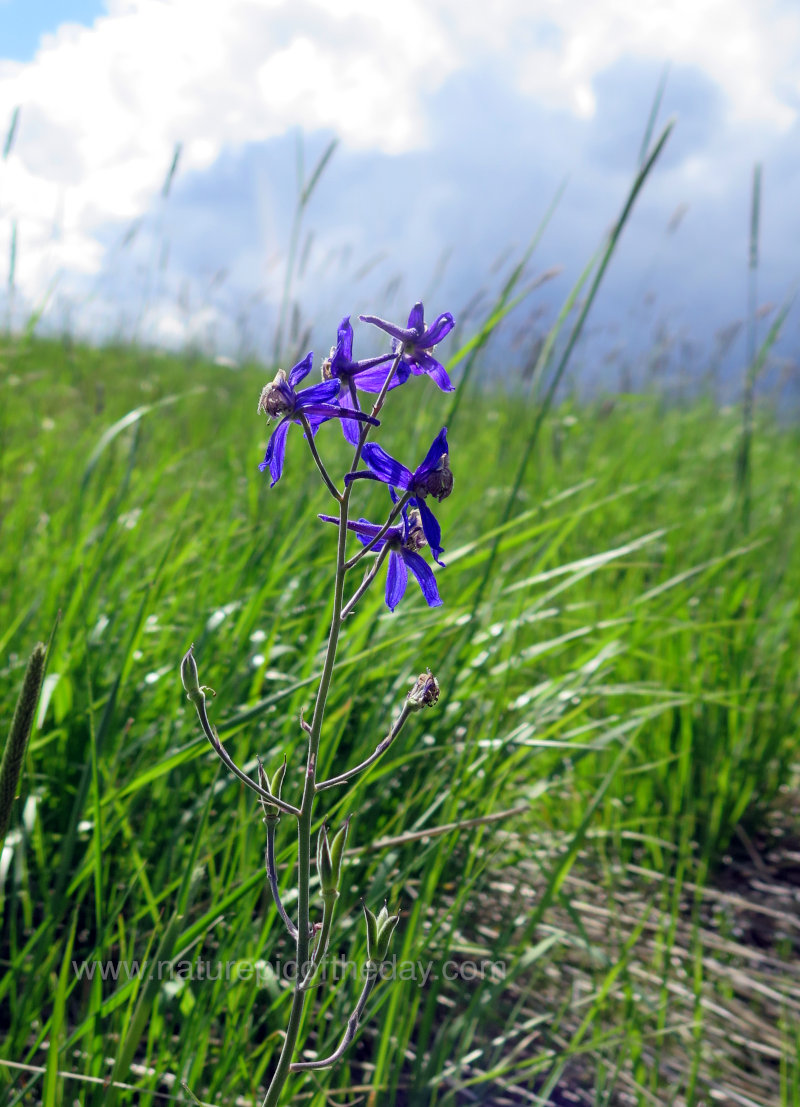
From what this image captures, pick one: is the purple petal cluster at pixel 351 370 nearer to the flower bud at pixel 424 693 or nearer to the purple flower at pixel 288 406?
the purple flower at pixel 288 406

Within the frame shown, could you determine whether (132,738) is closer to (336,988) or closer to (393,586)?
(336,988)

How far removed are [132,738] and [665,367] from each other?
23.3 feet

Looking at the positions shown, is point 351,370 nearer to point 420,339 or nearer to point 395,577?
point 420,339

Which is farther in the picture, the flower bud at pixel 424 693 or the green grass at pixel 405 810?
the green grass at pixel 405 810

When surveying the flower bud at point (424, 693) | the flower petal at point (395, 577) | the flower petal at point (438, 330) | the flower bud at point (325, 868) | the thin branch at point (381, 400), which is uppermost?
the flower petal at point (438, 330)

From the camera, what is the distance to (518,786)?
89.3 inches

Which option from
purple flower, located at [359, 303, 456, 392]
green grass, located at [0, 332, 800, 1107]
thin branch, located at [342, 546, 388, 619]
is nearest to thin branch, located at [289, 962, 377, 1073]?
green grass, located at [0, 332, 800, 1107]

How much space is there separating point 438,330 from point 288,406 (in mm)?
202

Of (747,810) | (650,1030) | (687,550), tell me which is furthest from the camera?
(687,550)

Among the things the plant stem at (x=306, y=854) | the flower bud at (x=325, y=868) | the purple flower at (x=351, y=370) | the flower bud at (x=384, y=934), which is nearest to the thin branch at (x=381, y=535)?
the plant stem at (x=306, y=854)

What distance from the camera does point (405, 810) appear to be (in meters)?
1.75

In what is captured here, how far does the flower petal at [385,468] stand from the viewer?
37.1 inches

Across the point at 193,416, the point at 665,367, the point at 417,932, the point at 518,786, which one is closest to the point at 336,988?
the point at 417,932

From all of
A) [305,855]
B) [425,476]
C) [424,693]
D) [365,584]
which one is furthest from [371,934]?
[425,476]
